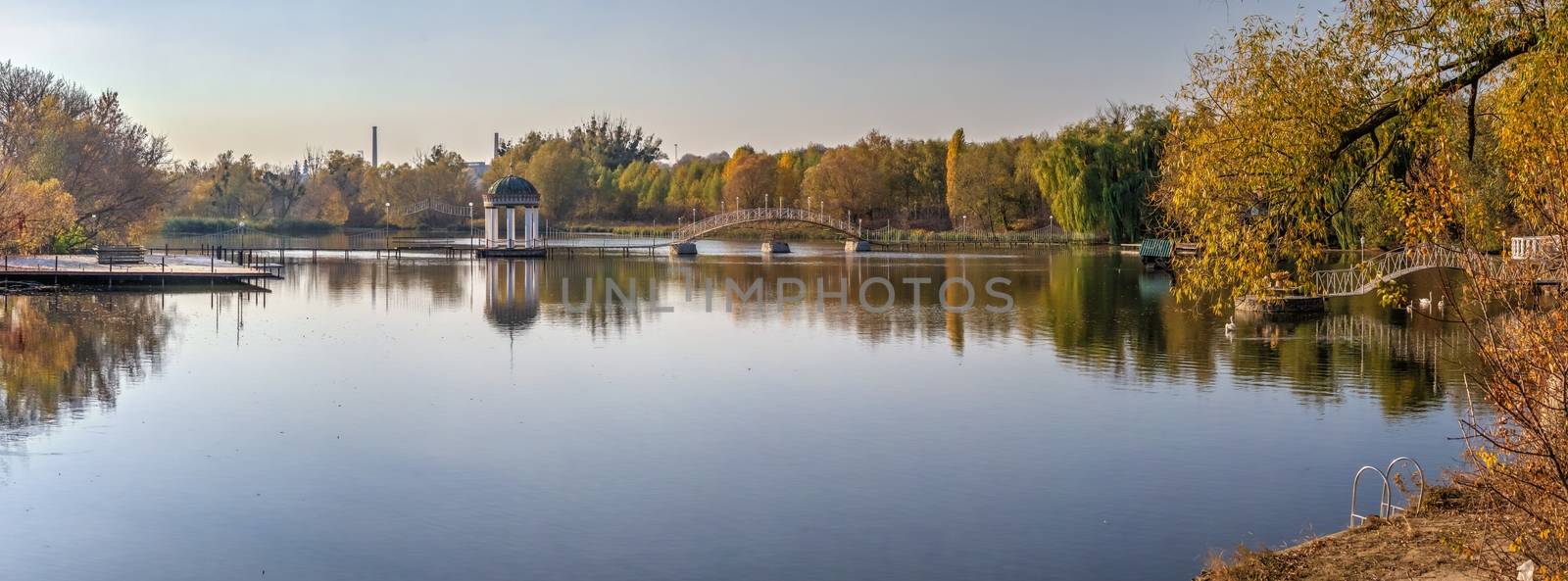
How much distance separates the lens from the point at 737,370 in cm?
2611

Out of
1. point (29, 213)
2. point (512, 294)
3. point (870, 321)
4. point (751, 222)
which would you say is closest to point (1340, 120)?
point (870, 321)

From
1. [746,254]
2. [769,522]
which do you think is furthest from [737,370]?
[746,254]

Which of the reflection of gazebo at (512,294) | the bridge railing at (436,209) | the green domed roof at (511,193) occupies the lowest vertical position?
the reflection of gazebo at (512,294)

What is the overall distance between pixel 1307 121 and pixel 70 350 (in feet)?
79.8

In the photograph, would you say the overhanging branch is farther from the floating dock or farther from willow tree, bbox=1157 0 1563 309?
the floating dock

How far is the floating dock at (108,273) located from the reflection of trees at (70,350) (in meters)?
3.77

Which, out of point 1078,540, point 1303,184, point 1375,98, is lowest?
point 1078,540

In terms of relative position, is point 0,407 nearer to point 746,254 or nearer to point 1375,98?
point 1375,98

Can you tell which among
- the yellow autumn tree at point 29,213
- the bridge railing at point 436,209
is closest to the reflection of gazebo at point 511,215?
the yellow autumn tree at point 29,213

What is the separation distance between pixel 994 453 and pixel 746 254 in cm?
6679

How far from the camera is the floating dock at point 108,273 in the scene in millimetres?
44344

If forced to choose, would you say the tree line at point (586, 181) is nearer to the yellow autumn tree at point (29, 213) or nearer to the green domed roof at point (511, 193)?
the yellow autumn tree at point (29, 213)

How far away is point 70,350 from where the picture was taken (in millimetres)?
27547

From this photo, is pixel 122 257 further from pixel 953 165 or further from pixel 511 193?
pixel 953 165
